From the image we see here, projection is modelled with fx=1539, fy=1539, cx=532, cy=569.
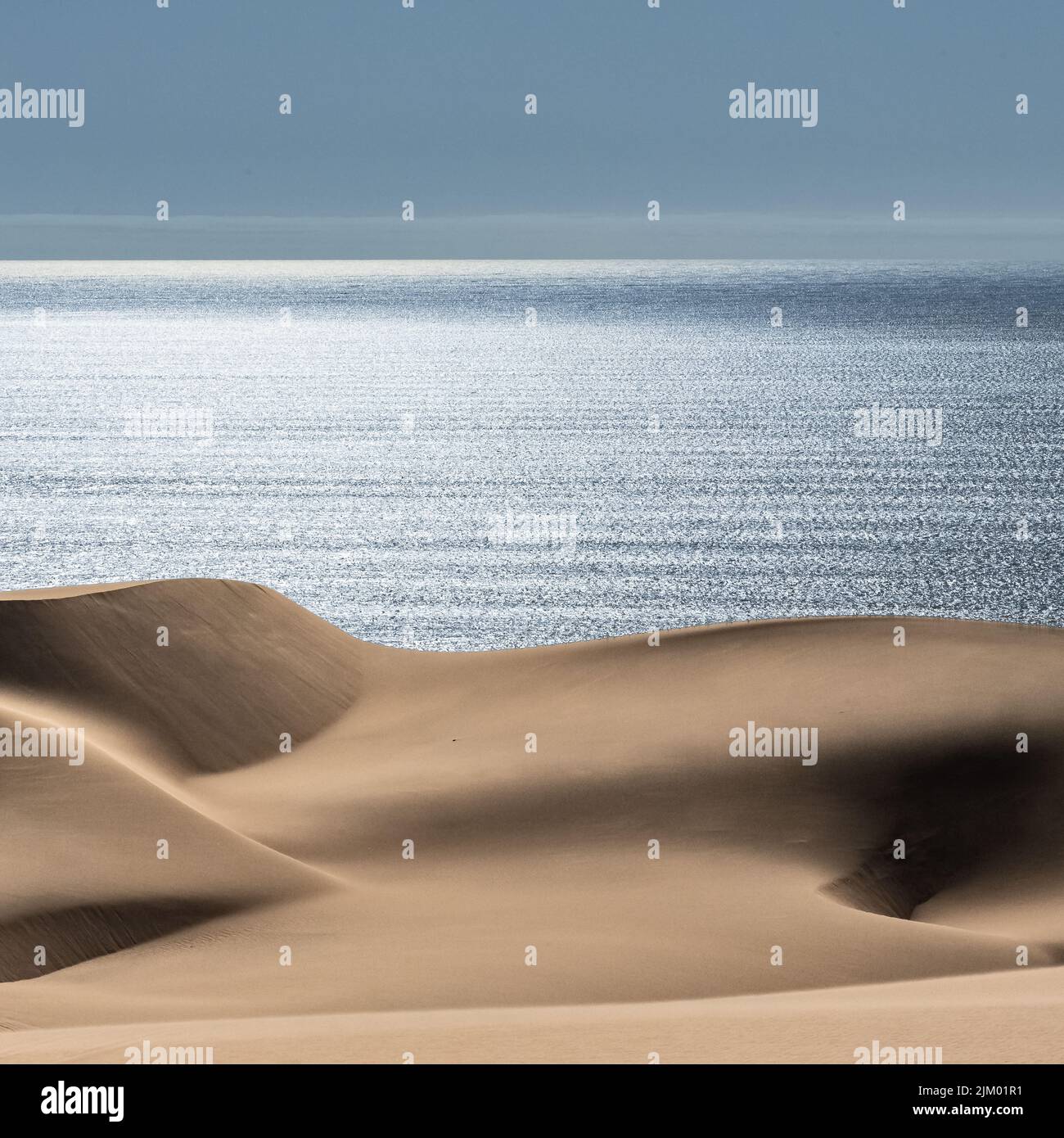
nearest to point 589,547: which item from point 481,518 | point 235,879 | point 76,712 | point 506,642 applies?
point 481,518

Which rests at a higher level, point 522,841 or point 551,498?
point 551,498

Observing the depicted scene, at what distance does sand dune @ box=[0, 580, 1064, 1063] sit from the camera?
1370 centimetres

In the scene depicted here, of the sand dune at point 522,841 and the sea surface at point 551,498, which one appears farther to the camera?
the sea surface at point 551,498

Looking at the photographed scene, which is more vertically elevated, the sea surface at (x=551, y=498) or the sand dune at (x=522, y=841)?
the sea surface at (x=551, y=498)

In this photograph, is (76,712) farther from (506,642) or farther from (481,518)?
(481,518)

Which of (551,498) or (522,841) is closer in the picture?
(522,841)

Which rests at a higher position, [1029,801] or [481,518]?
[481,518]

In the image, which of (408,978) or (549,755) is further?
(549,755)

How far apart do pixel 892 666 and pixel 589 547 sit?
3165 cm

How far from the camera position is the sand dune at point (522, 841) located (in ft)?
45.0

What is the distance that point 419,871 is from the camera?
2197cm

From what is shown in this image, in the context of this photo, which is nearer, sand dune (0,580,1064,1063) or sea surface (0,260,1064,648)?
sand dune (0,580,1064,1063)

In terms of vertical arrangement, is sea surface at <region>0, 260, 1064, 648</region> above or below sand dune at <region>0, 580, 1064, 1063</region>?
above

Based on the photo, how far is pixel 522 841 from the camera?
75.5ft
